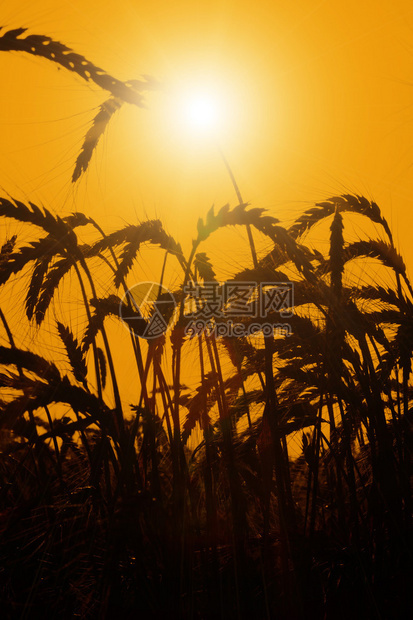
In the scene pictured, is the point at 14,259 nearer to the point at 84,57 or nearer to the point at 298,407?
the point at 84,57

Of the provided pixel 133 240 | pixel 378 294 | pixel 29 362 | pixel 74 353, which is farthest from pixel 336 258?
pixel 29 362

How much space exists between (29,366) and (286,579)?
78.0 inches

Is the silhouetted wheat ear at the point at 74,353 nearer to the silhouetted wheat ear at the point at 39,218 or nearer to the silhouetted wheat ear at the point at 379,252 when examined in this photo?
the silhouetted wheat ear at the point at 39,218

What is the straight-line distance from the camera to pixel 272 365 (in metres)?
4.01

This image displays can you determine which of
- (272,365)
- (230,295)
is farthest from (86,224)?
(272,365)

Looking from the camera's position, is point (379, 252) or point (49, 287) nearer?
point (379, 252)

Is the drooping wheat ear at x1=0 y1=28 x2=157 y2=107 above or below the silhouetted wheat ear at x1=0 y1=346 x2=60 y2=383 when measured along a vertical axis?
above

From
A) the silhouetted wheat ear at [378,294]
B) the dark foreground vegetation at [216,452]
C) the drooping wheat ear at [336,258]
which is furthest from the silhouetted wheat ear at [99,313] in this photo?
the silhouetted wheat ear at [378,294]

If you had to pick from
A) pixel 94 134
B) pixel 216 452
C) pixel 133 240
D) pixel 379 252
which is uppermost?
pixel 94 134

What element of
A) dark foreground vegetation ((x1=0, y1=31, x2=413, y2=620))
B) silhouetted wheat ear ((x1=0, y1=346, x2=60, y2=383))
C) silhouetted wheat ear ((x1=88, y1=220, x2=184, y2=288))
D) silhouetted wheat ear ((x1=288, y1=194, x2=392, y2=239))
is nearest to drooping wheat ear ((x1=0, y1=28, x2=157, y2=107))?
dark foreground vegetation ((x1=0, y1=31, x2=413, y2=620))

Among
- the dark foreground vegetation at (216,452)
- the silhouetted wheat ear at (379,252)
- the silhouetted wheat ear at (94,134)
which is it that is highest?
the silhouetted wheat ear at (94,134)

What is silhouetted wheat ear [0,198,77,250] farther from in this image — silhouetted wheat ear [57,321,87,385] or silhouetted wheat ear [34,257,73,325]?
silhouetted wheat ear [34,257,73,325]

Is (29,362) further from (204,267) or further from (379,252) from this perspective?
Result: (379,252)

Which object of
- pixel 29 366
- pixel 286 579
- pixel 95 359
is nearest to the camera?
pixel 29 366
